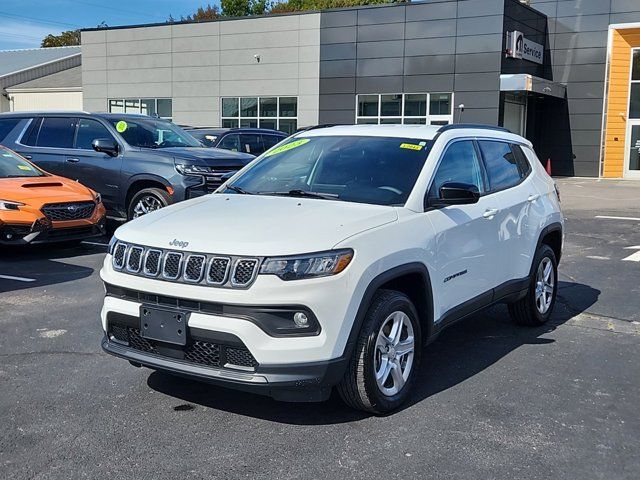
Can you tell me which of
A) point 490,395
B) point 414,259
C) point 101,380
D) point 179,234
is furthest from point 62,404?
point 490,395

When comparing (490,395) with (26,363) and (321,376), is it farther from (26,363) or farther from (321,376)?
(26,363)

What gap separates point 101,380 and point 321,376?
72.8 inches

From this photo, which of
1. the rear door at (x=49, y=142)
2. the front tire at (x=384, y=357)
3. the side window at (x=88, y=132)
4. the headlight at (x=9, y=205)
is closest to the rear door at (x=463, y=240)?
the front tire at (x=384, y=357)

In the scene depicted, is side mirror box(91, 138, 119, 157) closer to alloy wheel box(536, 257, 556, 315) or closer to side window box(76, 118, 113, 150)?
side window box(76, 118, 113, 150)

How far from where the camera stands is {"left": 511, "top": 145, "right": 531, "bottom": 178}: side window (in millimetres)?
6324

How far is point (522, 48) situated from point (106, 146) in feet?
71.5

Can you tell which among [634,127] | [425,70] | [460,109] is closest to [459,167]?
[460,109]

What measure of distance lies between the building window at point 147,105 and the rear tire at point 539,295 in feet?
98.5

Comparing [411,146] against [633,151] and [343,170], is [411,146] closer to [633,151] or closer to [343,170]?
[343,170]

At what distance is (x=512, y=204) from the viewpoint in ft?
18.9

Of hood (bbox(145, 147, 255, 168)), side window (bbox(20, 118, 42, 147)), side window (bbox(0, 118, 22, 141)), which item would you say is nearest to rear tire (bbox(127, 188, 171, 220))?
hood (bbox(145, 147, 255, 168))

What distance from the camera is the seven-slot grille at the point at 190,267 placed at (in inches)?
147

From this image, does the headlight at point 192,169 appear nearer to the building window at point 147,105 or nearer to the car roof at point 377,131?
the car roof at point 377,131

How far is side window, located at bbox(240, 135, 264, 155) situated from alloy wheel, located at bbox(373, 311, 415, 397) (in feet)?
37.9
